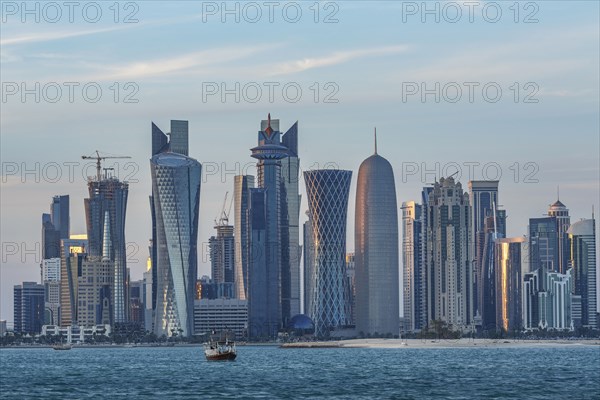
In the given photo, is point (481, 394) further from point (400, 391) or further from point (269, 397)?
point (269, 397)

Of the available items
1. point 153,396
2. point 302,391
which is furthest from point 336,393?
point 153,396

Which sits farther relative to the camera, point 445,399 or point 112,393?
point 112,393

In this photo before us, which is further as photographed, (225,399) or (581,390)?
(581,390)

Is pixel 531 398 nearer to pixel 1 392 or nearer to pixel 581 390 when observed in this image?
pixel 581 390

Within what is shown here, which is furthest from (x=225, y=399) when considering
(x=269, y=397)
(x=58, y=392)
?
(x=58, y=392)

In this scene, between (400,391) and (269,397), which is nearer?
(269,397)

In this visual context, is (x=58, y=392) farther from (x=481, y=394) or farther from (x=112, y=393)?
(x=481, y=394)

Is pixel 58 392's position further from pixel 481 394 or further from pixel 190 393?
pixel 481 394
